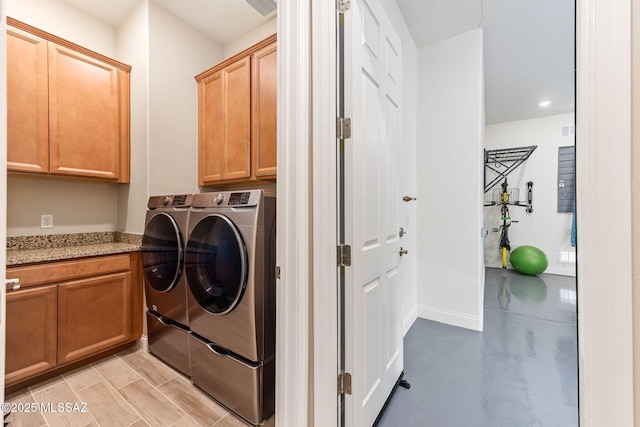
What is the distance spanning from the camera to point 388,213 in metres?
1.60

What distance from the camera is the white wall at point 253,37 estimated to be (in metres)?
2.47

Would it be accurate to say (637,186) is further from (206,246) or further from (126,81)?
(126,81)

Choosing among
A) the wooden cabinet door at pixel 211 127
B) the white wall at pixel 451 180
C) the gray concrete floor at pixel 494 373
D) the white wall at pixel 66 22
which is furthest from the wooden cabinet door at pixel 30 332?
the white wall at pixel 451 180

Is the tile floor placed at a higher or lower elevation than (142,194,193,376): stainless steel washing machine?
lower

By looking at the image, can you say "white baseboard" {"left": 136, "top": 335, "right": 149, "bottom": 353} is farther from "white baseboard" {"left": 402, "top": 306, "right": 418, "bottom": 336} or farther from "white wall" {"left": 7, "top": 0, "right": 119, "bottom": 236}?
"white baseboard" {"left": 402, "top": 306, "right": 418, "bottom": 336}

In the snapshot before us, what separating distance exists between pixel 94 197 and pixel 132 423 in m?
1.96

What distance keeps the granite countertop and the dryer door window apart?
0.23 metres

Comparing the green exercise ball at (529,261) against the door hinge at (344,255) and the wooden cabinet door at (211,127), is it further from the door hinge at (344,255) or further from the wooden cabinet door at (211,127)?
the wooden cabinet door at (211,127)

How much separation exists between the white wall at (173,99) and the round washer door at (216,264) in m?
0.94

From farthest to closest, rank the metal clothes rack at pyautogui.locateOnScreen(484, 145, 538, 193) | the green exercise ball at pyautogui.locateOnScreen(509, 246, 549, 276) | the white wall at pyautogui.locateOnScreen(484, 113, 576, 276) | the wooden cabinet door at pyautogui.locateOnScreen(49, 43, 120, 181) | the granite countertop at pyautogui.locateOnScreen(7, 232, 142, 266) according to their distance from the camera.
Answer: the metal clothes rack at pyautogui.locateOnScreen(484, 145, 538, 193)
the white wall at pyautogui.locateOnScreen(484, 113, 576, 276)
the green exercise ball at pyautogui.locateOnScreen(509, 246, 549, 276)
the wooden cabinet door at pyautogui.locateOnScreen(49, 43, 120, 181)
the granite countertop at pyautogui.locateOnScreen(7, 232, 142, 266)

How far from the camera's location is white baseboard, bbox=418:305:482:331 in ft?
8.34

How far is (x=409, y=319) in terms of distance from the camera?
2621 mm

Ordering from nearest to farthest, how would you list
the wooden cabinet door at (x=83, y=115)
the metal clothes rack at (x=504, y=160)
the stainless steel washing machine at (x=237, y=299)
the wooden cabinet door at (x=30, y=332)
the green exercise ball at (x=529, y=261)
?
the stainless steel washing machine at (x=237, y=299) < the wooden cabinet door at (x=30, y=332) < the wooden cabinet door at (x=83, y=115) < the green exercise ball at (x=529, y=261) < the metal clothes rack at (x=504, y=160)

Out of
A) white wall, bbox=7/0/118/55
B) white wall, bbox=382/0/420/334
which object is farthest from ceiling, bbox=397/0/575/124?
white wall, bbox=7/0/118/55
